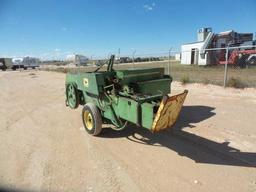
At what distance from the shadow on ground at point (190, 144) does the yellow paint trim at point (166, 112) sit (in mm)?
788

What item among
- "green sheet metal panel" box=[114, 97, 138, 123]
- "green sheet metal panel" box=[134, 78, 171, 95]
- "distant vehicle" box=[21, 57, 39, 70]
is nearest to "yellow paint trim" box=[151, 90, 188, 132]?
"green sheet metal panel" box=[114, 97, 138, 123]

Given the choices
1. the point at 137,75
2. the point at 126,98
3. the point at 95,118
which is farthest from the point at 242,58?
the point at 126,98

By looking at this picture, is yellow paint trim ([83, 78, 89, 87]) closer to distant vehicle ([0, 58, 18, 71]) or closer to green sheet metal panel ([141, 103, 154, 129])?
green sheet metal panel ([141, 103, 154, 129])

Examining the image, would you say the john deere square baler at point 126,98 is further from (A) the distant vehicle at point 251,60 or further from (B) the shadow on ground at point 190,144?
(A) the distant vehicle at point 251,60


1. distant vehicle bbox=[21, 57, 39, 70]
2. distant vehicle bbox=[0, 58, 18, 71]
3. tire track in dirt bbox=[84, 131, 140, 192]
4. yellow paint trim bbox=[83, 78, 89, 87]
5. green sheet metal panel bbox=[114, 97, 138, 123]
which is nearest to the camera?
tire track in dirt bbox=[84, 131, 140, 192]

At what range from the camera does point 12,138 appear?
16.7 ft

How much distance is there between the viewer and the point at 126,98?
4031 millimetres

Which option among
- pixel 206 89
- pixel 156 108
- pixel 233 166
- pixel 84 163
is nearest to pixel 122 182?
pixel 84 163

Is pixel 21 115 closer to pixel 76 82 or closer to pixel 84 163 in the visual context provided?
pixel 76 82

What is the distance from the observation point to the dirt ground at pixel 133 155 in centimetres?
316

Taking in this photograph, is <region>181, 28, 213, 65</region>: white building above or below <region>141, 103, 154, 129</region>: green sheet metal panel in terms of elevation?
above

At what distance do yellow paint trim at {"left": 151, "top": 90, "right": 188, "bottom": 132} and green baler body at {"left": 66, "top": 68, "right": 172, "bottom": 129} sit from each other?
18cm

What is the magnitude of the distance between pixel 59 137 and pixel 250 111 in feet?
16.8

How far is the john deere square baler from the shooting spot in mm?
3520
